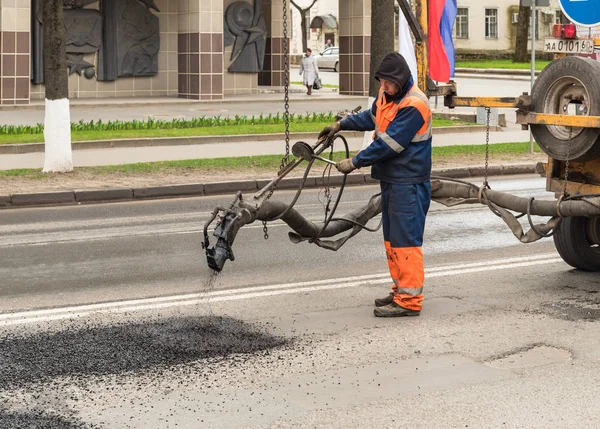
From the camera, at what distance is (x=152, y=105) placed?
2994 centimetres

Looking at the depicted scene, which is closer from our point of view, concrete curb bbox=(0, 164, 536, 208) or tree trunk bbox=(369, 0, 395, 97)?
concrete curb bbox=(0, 164, 536, 208)

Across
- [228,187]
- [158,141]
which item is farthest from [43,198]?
[158,141]

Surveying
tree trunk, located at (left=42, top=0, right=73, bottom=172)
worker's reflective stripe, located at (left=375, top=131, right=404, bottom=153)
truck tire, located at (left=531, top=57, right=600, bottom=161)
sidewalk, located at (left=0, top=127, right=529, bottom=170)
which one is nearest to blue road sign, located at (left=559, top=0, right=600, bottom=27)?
truck tire, located at (left=531, top=57, right=600, bottom=161)

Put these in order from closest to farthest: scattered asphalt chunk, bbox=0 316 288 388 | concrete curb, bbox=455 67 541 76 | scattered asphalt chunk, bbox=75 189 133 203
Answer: scattered asphalt chunk, bbox=0 316 288 388 → scattered asphalt chunk, bbox=75 189 133 203 → concrete curb, bbox=455 67 541 76

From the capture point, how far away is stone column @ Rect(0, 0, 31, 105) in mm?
28094

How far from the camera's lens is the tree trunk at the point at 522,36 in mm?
60594

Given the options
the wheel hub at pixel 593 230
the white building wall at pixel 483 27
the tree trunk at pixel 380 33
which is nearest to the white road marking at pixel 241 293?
the wheel hub at pixel 593 230

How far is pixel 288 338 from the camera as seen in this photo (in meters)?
7.20

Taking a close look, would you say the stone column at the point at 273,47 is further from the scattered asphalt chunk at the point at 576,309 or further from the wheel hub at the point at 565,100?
the scattered asphalt chunk at the point at 576,309

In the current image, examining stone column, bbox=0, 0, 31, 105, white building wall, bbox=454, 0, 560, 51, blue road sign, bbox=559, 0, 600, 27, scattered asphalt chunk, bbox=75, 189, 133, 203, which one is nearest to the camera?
blue road sign, bbox=559, 0, 600, 27

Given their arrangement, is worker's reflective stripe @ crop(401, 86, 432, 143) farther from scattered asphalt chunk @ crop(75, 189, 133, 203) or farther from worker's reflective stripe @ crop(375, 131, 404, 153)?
scattered asphalt chunk @ crop(75, 189, 133, 203)

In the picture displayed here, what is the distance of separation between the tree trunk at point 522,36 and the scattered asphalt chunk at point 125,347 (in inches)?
2187

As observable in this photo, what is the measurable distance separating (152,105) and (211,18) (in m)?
3.21

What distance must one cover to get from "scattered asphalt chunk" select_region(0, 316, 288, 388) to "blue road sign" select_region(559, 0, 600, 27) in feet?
12.7
